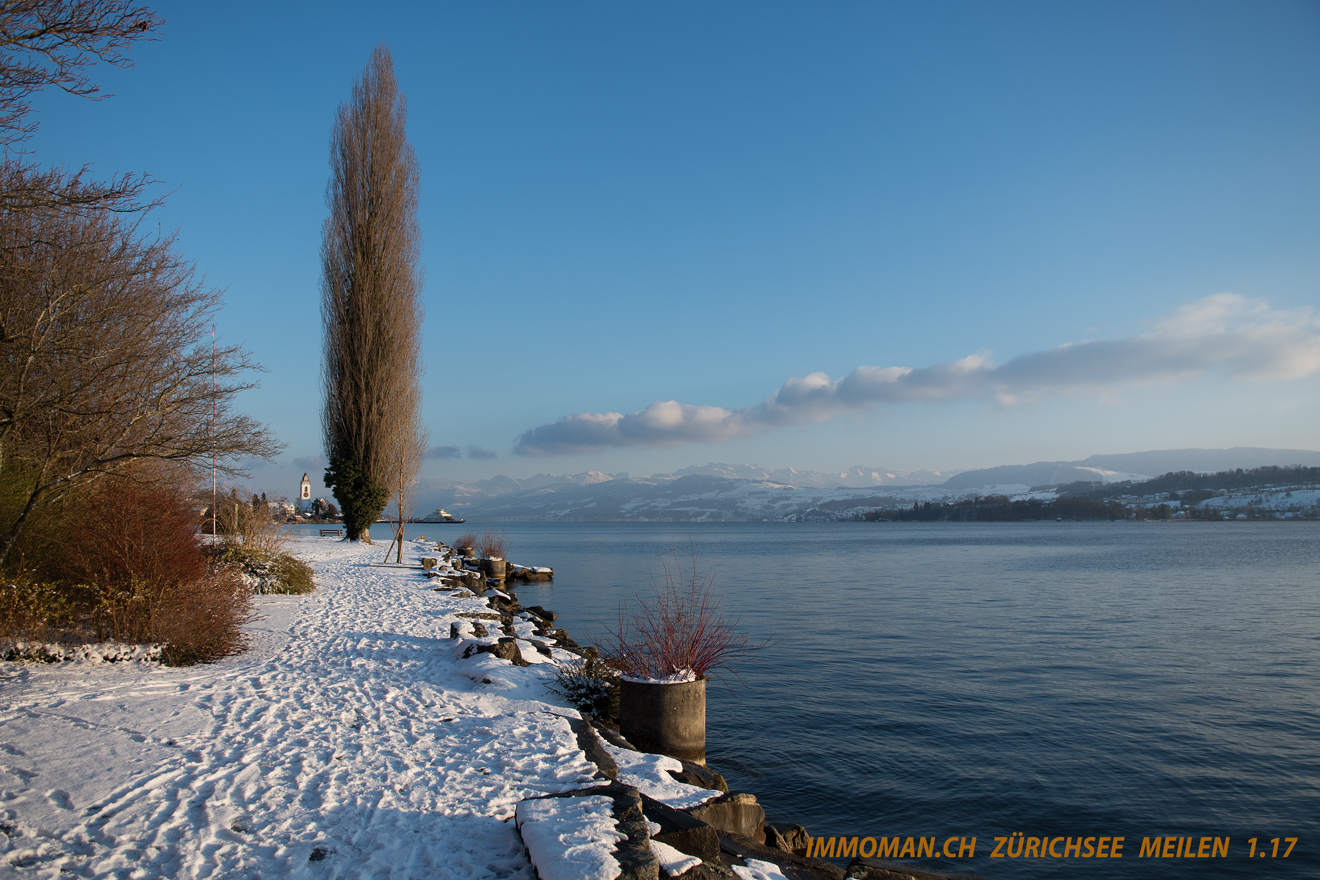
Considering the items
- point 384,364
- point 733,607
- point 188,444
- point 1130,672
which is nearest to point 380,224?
point 384,364

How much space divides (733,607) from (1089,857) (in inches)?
602

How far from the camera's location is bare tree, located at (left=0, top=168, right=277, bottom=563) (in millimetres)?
7270

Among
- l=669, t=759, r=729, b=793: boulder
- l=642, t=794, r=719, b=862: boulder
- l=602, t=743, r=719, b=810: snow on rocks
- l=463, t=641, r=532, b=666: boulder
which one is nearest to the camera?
l=642, t=794, r=719, b=862: boulder

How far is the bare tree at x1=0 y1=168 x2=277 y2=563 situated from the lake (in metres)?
7.36

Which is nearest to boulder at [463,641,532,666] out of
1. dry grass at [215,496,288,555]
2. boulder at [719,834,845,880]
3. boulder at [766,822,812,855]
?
boulder at [766,822,812,855]

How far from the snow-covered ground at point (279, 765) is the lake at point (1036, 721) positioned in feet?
9.41

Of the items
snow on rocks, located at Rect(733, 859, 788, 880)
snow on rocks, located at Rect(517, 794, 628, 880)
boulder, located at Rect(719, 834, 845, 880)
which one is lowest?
boulder, located at Rect(719, 834, 845, 880)

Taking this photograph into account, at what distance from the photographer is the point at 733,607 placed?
21500 mm

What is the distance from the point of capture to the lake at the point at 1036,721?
22.6ft

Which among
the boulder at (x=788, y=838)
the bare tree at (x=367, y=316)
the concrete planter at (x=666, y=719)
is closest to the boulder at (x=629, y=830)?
the boulder at (x=788, y=838)

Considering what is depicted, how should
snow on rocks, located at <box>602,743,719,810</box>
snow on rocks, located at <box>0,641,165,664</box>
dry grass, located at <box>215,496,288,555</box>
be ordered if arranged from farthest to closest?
dry grass, located at <box>215,496,288,555</box>, snow on rocks, located at <box>0,641,165,664</box>, snow on rocks, located at <box>602,743,719,810</box>

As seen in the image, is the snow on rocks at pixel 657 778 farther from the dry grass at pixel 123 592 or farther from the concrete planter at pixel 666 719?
the dry grass at pixel 123 592

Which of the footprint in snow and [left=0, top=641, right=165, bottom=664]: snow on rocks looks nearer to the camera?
the footprint in snow

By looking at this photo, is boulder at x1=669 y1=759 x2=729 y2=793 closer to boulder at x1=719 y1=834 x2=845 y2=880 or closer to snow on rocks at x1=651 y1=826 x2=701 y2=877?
boulder at x1=719 y1=834 x2=845 y2=880
